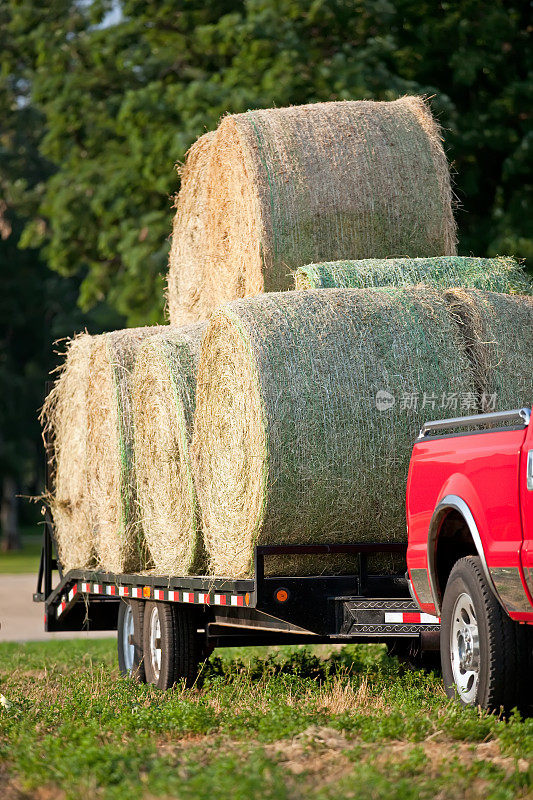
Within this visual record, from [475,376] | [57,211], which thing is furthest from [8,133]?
[475,376]

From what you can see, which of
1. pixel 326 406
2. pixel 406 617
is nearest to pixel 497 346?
pixel 326 406

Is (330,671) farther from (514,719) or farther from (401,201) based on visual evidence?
(514,719)

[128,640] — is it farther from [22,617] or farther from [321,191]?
[22,617]

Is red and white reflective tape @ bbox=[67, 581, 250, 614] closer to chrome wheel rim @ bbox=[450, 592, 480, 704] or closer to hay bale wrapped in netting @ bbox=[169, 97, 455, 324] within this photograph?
chrome wheel rim @ bbox=[450, 592, 480, 704]

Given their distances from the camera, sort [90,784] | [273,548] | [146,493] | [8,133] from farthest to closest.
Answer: [8,133] < [146,493] < [273,548] < [90,784]

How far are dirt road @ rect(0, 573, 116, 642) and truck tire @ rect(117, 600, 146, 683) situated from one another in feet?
18.8

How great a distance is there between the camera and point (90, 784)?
219 inches

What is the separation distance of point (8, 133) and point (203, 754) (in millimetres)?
38705

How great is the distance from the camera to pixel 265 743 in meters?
6.55

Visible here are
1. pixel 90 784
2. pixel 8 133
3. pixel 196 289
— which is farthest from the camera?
pixel 8 133

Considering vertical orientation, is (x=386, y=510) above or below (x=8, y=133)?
below

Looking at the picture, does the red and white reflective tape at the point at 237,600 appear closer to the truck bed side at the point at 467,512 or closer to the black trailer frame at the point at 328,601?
the black trailer frame at the point at 328,601

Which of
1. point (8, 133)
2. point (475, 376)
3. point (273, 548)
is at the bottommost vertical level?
point (273, 548)
